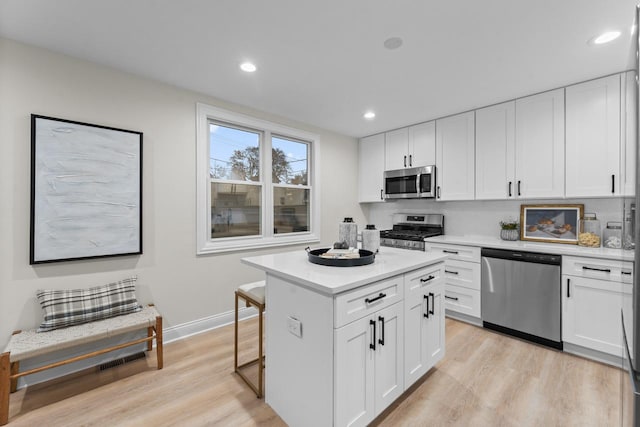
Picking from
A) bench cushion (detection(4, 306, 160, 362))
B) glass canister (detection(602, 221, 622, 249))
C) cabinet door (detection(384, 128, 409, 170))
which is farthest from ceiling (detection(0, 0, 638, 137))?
bench cushion (detection(4, 306, 160, 362))

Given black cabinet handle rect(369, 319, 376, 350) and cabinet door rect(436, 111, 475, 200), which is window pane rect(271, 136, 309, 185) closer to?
cabinet door rect(436, 111, 475, 200)

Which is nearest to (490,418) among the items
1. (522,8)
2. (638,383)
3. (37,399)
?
(638,383)

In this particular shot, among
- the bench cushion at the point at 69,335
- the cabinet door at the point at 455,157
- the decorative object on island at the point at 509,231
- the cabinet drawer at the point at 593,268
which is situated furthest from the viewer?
the cabinet door at the point at 455,157

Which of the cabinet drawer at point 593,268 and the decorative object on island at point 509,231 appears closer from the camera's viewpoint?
the cabinet drawer at point 593,268

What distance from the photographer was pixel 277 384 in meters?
1.72

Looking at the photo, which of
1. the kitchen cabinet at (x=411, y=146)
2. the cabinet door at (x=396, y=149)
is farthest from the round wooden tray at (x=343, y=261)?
the cabinet door at (x=396, y=149)

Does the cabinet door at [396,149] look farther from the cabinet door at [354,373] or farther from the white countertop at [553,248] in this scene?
the cabinet door at [354,373]

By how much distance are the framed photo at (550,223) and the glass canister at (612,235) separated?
0.69ft

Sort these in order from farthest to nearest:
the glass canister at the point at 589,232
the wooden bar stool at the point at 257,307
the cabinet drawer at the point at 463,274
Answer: the cabinet drawer at the point at 463,274
the glass canister at the point at 589,232
the wooden bar stool at the point at 257,307

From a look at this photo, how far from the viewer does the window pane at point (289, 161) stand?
373cm

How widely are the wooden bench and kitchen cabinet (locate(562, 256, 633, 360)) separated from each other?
11.5 ft

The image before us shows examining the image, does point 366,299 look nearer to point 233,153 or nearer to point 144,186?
point 144,186

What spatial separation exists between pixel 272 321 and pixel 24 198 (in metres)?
2.02

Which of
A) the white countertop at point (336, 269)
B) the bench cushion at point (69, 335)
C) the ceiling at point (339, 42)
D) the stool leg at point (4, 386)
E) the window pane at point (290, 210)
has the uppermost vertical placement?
the ceiling at point (339, 42)
